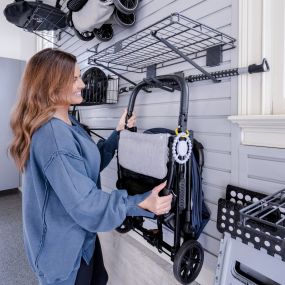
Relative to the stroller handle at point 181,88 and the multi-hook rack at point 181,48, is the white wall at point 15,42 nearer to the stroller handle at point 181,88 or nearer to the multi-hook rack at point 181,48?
the multi-hook rack at point 181,48

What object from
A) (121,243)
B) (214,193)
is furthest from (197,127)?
(121,243)

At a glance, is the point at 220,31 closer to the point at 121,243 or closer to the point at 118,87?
the point at 118,87

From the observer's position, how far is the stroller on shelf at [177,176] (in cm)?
110

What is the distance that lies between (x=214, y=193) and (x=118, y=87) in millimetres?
1198

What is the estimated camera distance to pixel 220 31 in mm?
1298

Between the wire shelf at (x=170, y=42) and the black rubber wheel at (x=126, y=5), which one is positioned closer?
the wire shelf at (x=170, y=42)

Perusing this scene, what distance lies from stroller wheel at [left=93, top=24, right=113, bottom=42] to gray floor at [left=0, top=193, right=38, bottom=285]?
2229 millimetres

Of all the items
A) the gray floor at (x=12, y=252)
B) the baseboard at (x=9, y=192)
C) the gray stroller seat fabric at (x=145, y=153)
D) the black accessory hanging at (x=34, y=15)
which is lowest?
the gray floor at (x=12, y=252)

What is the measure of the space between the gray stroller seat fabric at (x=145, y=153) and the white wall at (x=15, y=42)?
12.3 ft

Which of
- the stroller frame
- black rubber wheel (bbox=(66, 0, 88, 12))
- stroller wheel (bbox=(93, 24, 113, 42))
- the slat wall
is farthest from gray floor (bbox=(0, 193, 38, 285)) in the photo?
black rubber wheel (bbox=(66, 0, 88, 12))

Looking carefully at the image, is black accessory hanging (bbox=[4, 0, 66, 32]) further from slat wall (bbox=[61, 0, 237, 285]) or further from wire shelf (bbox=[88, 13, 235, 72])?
slat wall (bbox=[61, 0, 237, 285])

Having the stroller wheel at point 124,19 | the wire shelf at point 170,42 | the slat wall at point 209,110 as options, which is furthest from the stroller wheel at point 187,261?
the stroller wheel at point 124,19

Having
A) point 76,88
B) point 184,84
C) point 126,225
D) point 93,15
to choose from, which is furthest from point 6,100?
point 184,84

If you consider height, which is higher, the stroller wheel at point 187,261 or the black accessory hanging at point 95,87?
the black accessory hanging at point 95,87
